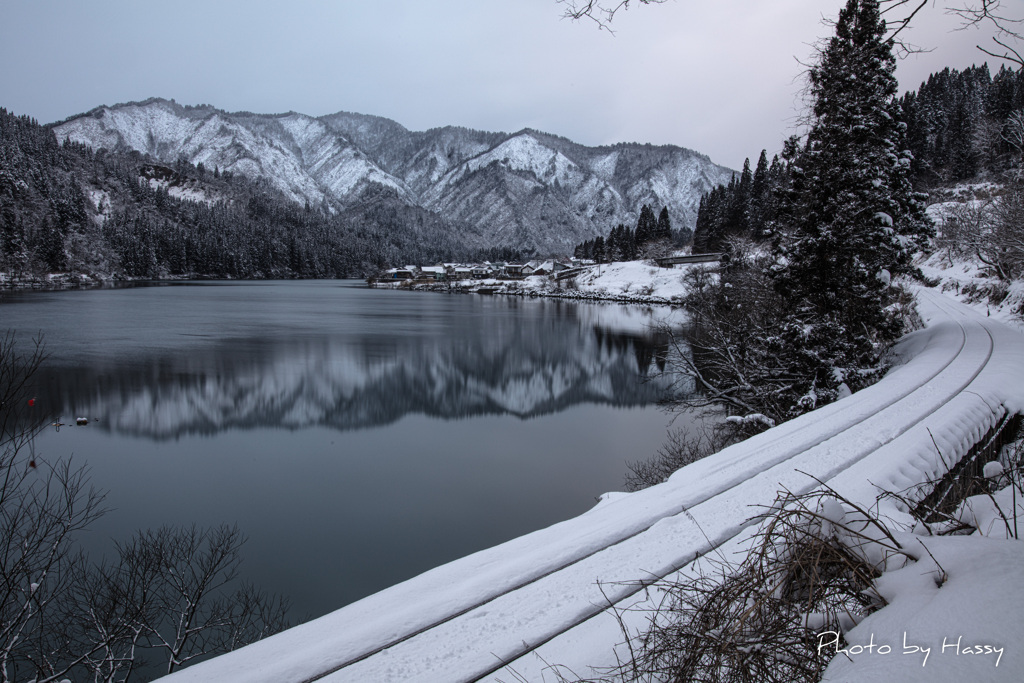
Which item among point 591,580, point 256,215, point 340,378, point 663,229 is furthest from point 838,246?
point 256,215

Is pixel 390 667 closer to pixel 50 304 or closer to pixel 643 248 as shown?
pixel 50 304

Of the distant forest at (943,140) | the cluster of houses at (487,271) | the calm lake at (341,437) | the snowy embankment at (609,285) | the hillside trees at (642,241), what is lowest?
the calm lake at (341,437)

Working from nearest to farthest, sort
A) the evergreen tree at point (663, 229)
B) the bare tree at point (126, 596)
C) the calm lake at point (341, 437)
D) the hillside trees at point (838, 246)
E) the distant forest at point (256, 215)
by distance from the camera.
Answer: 1. the bare tree at point (126, 596)
2. the calm lake at point (341, 437)
3. the hillside trees at point (838, 246)
4. the distant forest at point (256, 215)
5. the evergreen tree at point (663, 229)

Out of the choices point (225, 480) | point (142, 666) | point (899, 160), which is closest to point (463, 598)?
point (142, 666)

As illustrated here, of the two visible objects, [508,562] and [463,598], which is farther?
[508,562]

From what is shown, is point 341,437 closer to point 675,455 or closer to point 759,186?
point 675,455

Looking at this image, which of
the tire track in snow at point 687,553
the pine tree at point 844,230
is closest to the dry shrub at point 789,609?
the tire track in snow at point 687,553

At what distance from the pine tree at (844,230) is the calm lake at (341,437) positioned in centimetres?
589

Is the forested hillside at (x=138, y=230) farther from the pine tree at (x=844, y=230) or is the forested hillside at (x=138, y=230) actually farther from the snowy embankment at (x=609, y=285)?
the pine tree at (x=844, y=230)

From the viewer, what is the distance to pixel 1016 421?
4.96 m

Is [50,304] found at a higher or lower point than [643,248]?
lower

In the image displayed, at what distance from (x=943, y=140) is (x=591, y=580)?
74.0 meters

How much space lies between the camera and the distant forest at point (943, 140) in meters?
45.3

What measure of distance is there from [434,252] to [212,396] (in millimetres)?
180784
